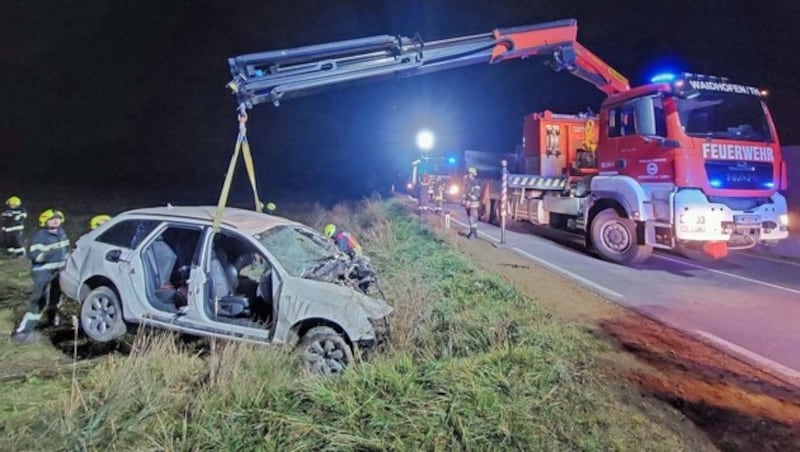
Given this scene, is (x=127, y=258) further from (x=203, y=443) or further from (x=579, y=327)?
(x=579, y=327)

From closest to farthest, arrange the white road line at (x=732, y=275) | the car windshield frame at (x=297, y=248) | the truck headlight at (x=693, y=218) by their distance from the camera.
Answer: the car windshield frame at (x=297, y=248), the white road line at (x=732, y=275), the truck headlight at (x=693, y=218)

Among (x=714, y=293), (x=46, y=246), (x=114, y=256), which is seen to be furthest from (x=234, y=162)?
(x=714, y=293)

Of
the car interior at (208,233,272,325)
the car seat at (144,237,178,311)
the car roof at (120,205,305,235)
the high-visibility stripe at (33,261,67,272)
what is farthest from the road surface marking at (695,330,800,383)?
the high-visibility stripe at (33,261,67,272)

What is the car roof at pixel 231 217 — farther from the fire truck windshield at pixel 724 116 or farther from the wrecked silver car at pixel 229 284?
the fire truck windshield at pixel 724 116

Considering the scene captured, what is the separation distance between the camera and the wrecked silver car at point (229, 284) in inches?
172

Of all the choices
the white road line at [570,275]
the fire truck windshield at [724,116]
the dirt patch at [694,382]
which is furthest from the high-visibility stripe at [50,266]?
the fire truck windshield at [724,116]

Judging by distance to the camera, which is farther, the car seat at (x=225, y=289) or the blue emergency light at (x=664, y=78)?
the blue emergency light at (x=664, y=78)

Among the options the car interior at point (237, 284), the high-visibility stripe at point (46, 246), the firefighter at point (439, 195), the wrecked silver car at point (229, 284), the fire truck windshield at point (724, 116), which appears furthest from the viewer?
the firefighter at point (439, 195)

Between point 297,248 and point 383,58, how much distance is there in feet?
12.6

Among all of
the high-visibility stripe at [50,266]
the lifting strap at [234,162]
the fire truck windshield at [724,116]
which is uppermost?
the fire truck windshield at [724,116]

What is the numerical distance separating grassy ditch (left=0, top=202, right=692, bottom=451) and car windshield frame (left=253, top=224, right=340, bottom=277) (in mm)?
858

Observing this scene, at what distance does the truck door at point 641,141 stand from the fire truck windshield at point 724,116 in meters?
0.40

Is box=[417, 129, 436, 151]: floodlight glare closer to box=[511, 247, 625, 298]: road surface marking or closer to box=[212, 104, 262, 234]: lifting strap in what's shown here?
box=[511, 247, 625, 298]: road surface marking

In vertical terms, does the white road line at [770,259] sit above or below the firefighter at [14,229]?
below
